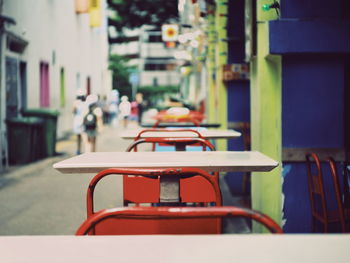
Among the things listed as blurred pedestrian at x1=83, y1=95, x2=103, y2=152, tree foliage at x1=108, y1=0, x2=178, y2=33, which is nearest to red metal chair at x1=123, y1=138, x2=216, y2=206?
blurred pedestrian at x1=83, y1=95, x2=103, y2=152

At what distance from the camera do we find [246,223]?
21.3 feet

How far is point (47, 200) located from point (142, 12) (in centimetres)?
1841

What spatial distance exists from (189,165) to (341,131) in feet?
6.31

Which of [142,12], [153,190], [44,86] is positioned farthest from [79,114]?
[142,12]

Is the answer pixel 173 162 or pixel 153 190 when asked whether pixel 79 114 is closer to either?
pixel 153 190

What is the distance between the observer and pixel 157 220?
253 centimetres

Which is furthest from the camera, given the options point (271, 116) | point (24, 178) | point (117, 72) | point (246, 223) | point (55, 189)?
point (117, 72)

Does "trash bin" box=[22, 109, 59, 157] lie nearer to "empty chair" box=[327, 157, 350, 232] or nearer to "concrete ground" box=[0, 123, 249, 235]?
"concrete ground" box=[0, 123, 249, 235]

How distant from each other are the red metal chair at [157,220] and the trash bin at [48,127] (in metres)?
10.9
